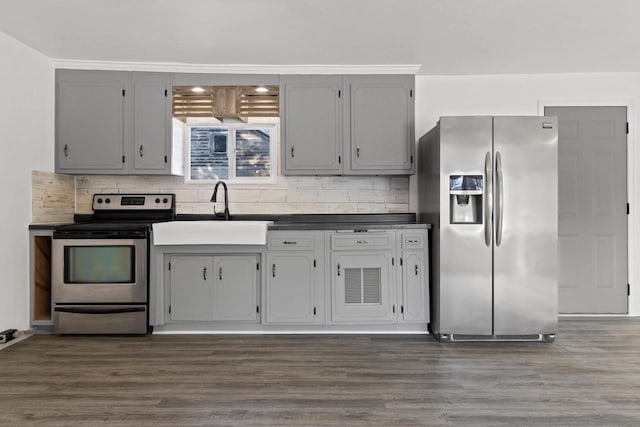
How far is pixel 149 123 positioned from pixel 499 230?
10.4 ft

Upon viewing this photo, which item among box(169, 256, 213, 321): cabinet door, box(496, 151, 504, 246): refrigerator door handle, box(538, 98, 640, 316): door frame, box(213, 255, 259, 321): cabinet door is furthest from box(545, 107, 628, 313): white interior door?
box(169, 256, 213, 321): cabinet door

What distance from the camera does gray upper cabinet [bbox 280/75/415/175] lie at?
4.21 meters

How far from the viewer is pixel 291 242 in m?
3.84

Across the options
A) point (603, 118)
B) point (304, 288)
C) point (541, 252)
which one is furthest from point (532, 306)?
point (603, 118)

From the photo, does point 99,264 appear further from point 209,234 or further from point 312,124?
point 312,124

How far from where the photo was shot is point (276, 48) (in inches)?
148

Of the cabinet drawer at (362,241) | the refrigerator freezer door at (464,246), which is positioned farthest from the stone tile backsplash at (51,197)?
the refrigerator freezer door at (464,246)

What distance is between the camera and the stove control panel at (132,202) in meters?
4.38

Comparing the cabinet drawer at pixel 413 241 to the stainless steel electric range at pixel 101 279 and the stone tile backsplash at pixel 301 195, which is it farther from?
the stainless steel electric range at pixel 101 279

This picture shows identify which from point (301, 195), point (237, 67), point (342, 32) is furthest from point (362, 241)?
point (237, 67)

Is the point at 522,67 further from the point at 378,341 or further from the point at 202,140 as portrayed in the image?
the point at 202,140

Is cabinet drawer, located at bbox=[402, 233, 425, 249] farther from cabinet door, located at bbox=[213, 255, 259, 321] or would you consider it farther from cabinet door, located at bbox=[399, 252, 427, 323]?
cabinet door, located at bbox=[213, 255, 259, 321]

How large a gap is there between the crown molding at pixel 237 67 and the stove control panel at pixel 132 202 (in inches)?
46.3

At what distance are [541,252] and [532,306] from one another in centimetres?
43
